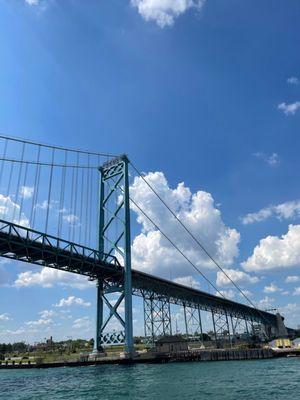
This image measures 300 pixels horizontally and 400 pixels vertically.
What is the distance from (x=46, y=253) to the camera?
56281 mm

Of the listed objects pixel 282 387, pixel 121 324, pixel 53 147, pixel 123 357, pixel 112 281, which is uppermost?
pixel 53 147

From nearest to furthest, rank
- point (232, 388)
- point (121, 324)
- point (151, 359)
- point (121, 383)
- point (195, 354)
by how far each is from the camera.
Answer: point (232, 388), point (121, 383), point (121, 324), point (151, 359), point (195, 354)

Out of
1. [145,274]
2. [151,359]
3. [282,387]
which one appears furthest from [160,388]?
[145,274]

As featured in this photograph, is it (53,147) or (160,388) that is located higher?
(53,147)

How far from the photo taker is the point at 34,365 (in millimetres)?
77562

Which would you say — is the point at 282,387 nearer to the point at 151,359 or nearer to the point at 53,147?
the point at 151,359

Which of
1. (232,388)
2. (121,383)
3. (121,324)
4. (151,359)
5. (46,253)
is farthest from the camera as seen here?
(151,359)

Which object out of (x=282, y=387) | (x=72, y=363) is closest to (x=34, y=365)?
(x=72, y=363)

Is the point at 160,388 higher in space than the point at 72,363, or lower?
lower

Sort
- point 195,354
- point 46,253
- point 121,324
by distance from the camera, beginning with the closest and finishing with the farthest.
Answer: point 46,253
point 121,324
point 195,354

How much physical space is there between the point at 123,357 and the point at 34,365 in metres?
26.8

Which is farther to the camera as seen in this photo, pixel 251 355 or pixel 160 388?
pixel 251 355

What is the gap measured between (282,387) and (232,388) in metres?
3.73

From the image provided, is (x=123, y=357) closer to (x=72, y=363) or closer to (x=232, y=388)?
(x=72, y=363)
